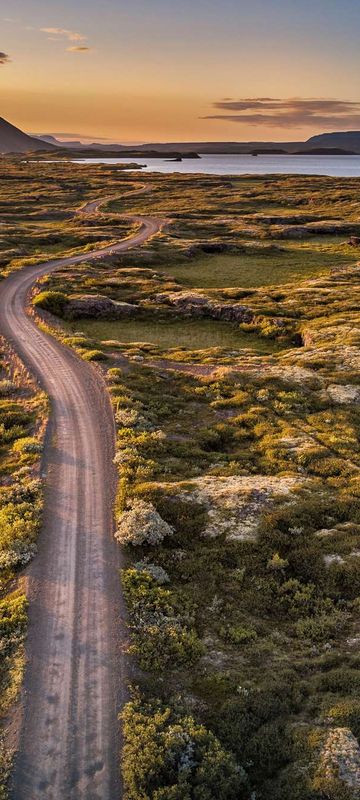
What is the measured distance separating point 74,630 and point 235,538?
27.8 feet

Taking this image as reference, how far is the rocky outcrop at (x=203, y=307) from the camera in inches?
2643

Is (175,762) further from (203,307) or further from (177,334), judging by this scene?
(203,307)

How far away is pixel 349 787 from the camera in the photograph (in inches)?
523

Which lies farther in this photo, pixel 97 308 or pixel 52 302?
pixel 97 308

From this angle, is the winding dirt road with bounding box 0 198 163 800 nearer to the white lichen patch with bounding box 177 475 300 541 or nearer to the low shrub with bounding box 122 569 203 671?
the low shrub with bounding box 122 569 203 671

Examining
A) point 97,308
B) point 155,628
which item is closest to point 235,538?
point 155,628

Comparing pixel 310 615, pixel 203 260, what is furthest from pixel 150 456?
pixel 203 260

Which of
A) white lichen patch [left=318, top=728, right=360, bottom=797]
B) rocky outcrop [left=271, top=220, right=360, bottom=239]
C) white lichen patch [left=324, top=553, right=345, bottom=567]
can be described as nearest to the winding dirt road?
white lichen patch [left=318, top=728, right=360, bottom=797]

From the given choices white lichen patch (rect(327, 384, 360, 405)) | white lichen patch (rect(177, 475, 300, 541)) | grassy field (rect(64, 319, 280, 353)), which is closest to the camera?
white lichen patch (rect(177, 475, 300, 541))

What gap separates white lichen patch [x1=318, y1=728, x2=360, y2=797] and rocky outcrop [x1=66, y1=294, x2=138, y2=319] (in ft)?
189

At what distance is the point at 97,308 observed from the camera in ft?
222

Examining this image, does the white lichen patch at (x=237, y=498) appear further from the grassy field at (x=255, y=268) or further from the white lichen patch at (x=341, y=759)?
the grassy field at (x=255, y=268)

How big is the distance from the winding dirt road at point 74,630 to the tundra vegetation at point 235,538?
0.75 m

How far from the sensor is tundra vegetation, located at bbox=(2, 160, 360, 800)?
47.7 ft
